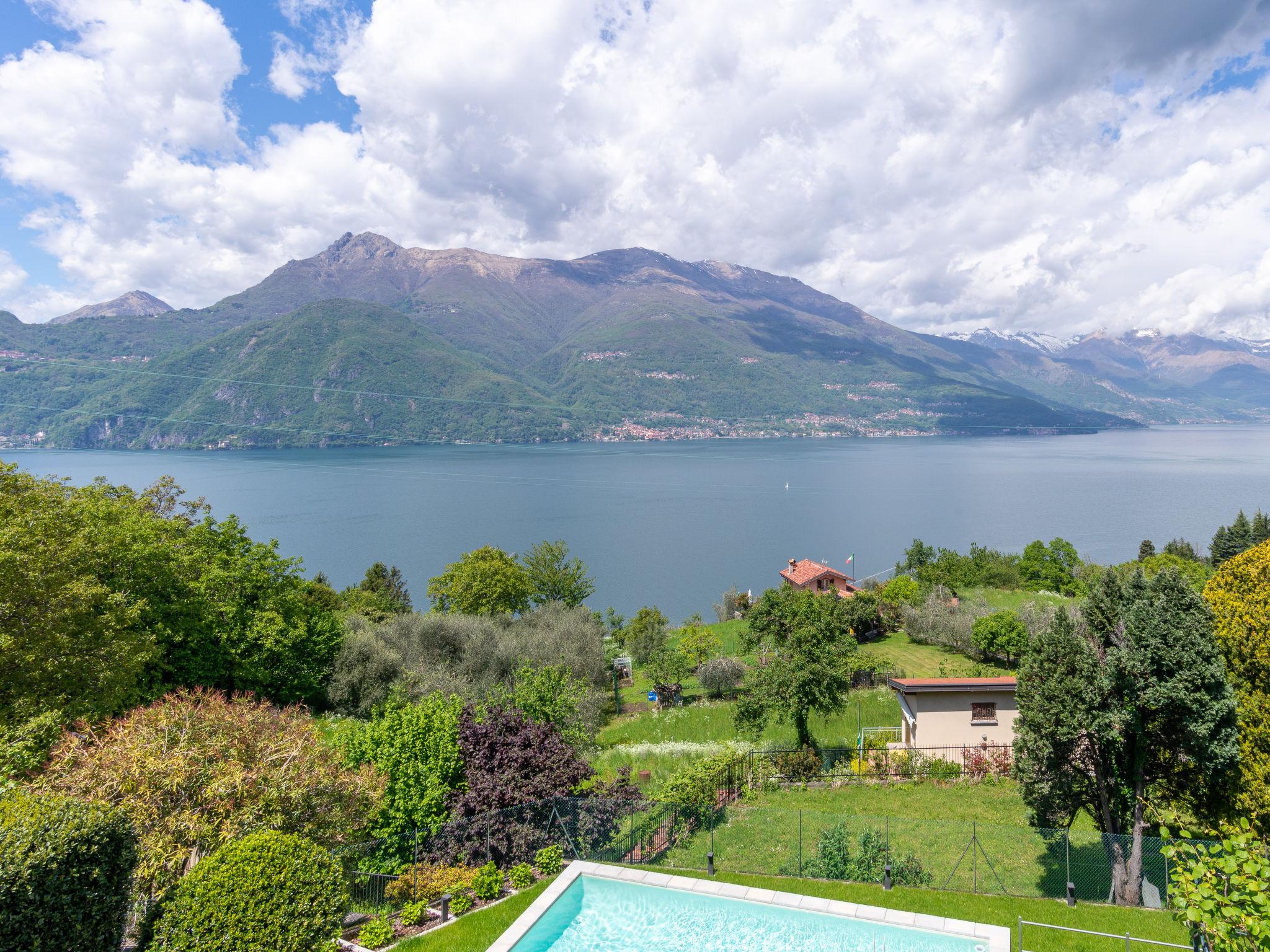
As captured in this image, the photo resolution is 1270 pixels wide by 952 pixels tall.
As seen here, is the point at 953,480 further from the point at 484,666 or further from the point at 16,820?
the point at 16,820

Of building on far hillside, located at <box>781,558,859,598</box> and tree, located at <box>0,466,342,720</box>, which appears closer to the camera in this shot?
tree, located at <box>0,466,342,720</box>

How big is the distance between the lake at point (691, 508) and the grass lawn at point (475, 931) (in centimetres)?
4674

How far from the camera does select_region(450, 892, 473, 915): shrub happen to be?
1215 cm

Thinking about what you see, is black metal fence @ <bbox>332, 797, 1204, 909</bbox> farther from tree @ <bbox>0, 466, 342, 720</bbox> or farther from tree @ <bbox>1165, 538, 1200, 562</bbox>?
tree @ <bbox>1165, 538, 1200, 562</bbox>

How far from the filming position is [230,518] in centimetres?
2745

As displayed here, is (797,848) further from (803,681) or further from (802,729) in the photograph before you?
(802,729)

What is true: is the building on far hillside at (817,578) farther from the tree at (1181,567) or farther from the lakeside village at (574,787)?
the lakeside village at (574,787)

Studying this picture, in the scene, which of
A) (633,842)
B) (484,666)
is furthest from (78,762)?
(484,666)

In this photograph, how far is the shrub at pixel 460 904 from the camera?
1215 centimetres

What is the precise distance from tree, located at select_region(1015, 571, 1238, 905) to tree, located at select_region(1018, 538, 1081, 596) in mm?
45349

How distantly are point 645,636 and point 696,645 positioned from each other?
4740 mm

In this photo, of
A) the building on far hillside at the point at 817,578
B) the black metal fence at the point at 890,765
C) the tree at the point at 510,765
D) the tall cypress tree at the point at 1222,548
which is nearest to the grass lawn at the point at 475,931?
the tree at the point at 510,765

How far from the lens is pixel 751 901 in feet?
39.8

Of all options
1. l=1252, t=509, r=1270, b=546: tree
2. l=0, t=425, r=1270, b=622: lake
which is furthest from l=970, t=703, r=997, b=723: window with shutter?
l=1252, t=509, r=1270, b=546: tree
